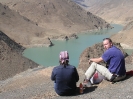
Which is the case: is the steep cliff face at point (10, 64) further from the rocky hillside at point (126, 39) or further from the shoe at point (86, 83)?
the rocky hillside at point (126, 39)

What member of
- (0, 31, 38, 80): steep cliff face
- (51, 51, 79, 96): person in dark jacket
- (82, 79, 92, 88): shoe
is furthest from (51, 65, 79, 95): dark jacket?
(0, 31, 38, 80): steep cliff face

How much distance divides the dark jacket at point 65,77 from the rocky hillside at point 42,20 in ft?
200

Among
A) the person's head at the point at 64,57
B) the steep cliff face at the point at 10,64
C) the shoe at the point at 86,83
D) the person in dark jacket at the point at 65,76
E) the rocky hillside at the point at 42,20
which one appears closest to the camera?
the person's head at the point at 64,57

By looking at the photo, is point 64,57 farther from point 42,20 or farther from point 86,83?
point 42,20

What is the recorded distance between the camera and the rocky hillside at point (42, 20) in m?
78.6

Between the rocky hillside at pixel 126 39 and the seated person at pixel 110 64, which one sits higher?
the seated person at pixel 110 64

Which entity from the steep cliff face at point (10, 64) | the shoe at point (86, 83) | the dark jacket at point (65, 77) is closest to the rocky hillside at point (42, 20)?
the steep cliff face at point (10, 64)

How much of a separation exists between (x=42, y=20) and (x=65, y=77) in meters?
96.0

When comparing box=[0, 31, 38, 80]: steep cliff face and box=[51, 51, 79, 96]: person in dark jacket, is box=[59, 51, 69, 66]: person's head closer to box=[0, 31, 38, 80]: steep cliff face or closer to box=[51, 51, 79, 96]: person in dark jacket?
box=[51, 51, 79, 96]: person in dark jacket

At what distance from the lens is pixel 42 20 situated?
105m

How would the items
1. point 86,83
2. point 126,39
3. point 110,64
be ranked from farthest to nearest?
point 126,39 → point 86,83 → point 110,64

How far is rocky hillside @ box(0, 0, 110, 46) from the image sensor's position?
7862 centimetres

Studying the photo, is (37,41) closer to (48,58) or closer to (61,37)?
(61,37)

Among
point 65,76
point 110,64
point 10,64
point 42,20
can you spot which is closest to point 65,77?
point 65,76
